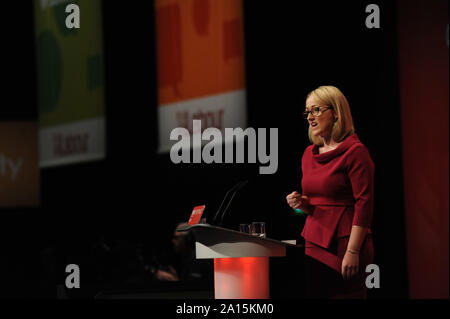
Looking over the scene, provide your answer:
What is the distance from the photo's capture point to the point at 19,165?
7.17 meters

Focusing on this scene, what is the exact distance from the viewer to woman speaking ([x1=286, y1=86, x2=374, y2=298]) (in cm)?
225

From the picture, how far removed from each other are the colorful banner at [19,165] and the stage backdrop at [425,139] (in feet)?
15.1

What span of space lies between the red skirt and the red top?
40 mm

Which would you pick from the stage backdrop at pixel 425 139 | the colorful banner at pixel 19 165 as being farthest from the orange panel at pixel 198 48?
the colorful banner at pixel 19 165

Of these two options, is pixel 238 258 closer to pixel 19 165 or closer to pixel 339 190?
pixel 339 190

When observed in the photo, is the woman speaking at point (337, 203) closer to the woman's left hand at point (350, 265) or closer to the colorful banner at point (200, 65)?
the woman's left hand at point (350, 265)

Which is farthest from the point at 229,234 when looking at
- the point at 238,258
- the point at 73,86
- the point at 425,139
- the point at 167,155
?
the point at 73,86

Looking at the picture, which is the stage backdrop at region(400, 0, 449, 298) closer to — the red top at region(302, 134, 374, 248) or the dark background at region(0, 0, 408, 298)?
the dark background at region(0, 0, 408, 298)

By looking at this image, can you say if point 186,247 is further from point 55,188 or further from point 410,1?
point 410,1

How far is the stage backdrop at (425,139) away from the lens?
396 cm

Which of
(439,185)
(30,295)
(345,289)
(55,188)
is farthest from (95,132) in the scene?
(345,289)

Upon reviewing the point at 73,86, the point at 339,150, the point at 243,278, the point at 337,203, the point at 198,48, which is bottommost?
the point at 243,278

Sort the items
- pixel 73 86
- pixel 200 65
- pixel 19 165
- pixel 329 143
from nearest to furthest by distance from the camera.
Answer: pixel 329 143
pixel 200 65
pixel 73 86
pixel 19 165

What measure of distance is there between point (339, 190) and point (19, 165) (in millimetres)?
5623
